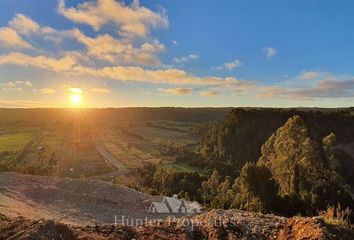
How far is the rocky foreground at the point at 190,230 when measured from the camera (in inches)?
347

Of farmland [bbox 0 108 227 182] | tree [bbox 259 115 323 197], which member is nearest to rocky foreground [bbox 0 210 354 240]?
tree [bbox 259 115 323 197]

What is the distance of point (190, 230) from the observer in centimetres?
988

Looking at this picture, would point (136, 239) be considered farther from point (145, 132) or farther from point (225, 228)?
point (145, 132)

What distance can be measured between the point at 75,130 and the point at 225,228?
13666 centimetres

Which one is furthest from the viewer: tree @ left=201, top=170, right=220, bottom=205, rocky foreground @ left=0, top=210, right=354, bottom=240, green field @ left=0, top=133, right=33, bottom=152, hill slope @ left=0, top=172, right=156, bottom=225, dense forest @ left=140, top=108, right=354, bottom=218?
green field @ left=0, top=133, right=33, bottom=152

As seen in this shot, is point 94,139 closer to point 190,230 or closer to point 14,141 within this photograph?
point 14,141

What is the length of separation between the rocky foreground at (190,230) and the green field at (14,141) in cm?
8942

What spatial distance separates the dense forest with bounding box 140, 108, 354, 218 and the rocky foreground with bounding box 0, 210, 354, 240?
42.7 feet

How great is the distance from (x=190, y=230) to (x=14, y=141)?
106 m

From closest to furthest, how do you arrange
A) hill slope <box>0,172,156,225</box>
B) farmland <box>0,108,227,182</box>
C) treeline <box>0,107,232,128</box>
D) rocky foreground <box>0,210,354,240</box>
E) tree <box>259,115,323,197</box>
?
1. rocky foreground <box>0,210,354,240</box>
2. hill slope <box>0,172,156,225</box>
3. tree <box>259,115,323,197</box>
4. farmland <box>0,108,227,182</box>
5. treeline <box>0,107,232,128</box>

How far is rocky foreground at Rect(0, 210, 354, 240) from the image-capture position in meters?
8.81

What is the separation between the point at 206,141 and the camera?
303 feet

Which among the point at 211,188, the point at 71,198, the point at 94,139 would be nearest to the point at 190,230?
the point at 71,198

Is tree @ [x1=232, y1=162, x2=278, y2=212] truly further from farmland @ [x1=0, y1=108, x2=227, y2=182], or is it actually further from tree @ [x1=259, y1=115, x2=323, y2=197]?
farmland @ [x1=0, y1=108, x2=227, y2=182]
